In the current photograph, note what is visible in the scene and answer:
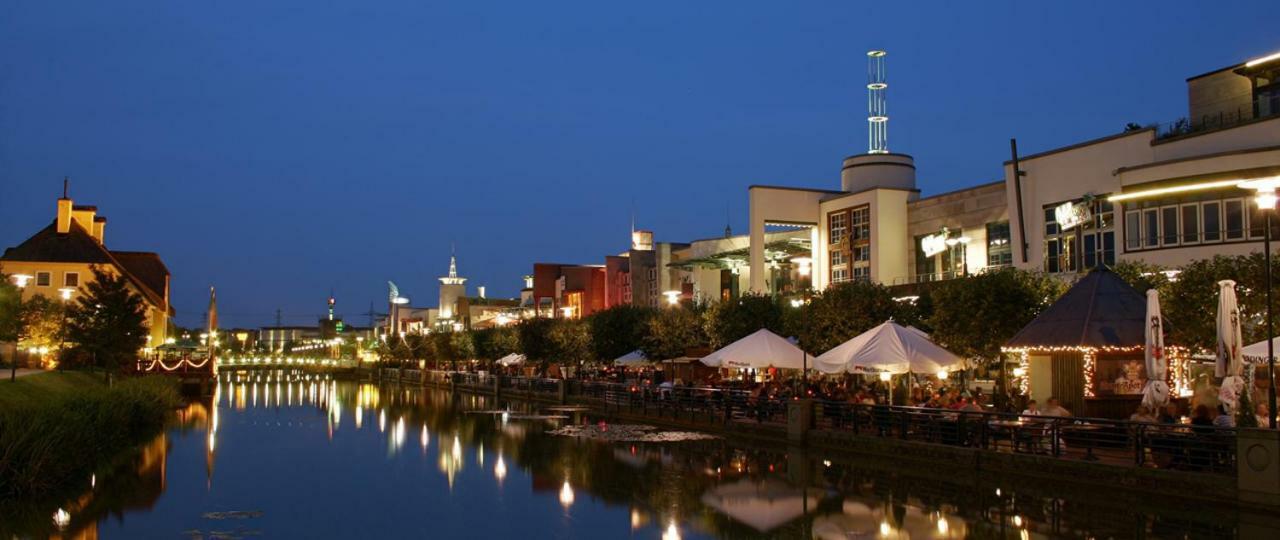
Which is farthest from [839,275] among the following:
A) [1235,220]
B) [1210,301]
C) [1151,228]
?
[1210,301]

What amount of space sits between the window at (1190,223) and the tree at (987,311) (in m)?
11.0

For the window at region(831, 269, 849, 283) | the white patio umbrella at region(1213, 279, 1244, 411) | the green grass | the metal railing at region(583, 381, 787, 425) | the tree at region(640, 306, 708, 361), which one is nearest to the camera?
the white patio umbrella at region(1213, 279, 1244, 411)

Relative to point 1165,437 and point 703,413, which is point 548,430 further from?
point 1165,437

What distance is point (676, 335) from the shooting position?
53.8 metres

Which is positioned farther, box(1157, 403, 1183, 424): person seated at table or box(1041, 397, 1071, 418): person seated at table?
box(1041, 397, 1071, 418): person seated at table

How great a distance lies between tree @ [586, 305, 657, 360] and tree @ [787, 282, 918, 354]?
20242mm

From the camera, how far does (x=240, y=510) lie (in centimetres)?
1798

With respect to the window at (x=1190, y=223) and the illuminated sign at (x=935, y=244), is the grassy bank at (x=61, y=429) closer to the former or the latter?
the window at (x=1190, y=223)

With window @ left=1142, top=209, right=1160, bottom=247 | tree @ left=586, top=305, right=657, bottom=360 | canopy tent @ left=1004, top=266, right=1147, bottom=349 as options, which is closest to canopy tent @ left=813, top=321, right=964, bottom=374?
canopy tent @ left=1004, top=266, right=1147, bottom=349

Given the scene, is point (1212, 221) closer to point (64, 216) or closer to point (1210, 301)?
point (1210, 301)

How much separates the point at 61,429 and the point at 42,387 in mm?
14852

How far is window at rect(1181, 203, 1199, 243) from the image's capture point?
3978cm

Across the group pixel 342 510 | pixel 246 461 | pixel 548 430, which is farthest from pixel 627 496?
pixel 548 430

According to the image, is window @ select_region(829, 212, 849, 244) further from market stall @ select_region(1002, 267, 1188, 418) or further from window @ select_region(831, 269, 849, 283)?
market stall @ select_region(1002, 267, 1188, 418)
